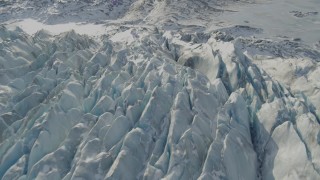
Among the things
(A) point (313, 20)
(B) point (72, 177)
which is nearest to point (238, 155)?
(B) point (72, 177)

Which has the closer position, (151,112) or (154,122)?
(154,122)

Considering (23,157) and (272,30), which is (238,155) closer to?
(23,157)

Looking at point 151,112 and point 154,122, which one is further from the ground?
point 151,112
